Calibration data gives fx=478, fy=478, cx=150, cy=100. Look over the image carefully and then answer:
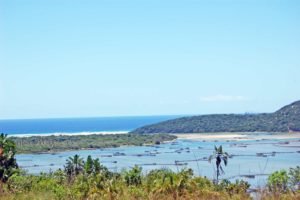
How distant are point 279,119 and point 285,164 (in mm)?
87373

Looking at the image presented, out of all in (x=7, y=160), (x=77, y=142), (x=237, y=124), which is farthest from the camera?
(x=237, y=124)

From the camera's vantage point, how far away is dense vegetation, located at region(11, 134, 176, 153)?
101438 mm

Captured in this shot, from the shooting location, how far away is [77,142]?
365 ft

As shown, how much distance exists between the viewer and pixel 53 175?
45.8m

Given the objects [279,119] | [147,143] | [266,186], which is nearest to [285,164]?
[147,143]

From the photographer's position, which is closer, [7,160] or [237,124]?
[7,160]

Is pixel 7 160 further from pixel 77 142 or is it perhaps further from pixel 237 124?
pixel 237 124

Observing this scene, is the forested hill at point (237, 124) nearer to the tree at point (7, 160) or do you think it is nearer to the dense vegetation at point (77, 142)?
the dense vegetation at point (77, 142)

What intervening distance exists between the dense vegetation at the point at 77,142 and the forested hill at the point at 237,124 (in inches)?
1300

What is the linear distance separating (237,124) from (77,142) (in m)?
67.5

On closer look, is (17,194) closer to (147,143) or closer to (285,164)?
(285,164)

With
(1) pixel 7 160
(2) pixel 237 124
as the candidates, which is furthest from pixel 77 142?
(1) pixel 7 160

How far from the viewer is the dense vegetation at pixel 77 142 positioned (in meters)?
101

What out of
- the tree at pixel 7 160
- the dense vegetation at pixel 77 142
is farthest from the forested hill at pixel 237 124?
the tree at pixel 7 160
